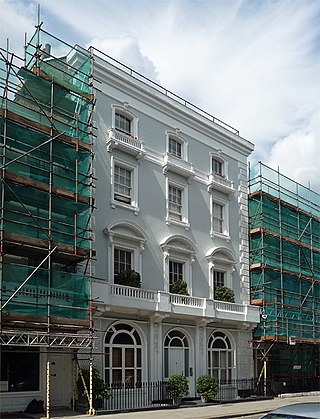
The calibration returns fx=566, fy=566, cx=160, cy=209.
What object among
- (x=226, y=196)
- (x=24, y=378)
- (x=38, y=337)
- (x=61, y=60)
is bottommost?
(x=24, y=378)

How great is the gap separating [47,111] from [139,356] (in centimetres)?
1114

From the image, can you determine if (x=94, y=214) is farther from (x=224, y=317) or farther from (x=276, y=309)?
(x=276, y=309)

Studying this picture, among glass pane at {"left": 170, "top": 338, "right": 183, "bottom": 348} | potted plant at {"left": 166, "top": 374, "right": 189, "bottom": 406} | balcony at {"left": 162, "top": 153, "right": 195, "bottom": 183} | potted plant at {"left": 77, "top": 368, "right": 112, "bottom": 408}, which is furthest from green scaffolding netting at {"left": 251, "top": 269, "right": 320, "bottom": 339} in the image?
potted plant at {"left": 77, "top": 368, "right": 112, "bottom": 408}

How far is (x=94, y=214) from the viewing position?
23500 mm

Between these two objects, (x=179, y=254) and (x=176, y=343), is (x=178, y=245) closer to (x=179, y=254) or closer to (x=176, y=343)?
(x=179, y=254)

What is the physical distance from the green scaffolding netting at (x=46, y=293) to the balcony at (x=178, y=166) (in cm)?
876

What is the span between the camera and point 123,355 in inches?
946

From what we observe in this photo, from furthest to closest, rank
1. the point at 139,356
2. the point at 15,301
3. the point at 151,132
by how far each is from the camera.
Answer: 1. the point at 151,132
2. the point at 139,356
3. the point at 15,301

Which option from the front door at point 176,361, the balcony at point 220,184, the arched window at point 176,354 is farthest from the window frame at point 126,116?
the front door at point 176,361

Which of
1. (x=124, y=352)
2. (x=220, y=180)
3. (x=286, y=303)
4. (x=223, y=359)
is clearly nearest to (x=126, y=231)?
(x=124, y=352)

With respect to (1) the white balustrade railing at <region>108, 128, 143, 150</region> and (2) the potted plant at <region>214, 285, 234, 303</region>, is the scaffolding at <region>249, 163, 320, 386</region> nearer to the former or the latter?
(2) the potted plant at <region>214, 285, 234, 303</region>

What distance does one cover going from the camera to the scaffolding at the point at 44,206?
1866cm

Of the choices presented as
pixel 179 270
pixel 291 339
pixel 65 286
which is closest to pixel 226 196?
pixel 179 270

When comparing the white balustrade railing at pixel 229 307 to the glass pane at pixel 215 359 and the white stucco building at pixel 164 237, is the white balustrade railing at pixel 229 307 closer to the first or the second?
the white stucco building at pixel 164 237
